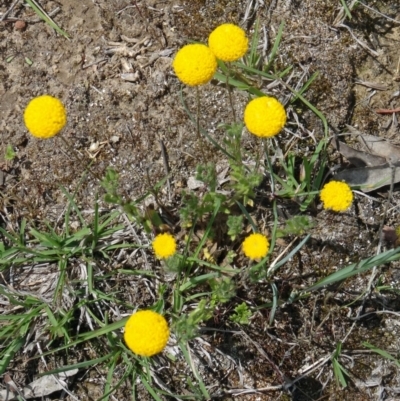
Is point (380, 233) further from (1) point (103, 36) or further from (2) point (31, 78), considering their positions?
(2) point (31, 78)

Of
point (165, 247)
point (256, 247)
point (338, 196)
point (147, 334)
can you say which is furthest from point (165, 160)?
point (147, 334)

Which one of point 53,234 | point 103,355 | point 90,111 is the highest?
point 90,111

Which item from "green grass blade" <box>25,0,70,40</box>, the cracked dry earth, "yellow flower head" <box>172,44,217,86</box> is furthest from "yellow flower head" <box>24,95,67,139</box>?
"green grass blade" <box>25,0,70,40</box>

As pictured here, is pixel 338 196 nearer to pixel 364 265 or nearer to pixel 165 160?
pixel 364 265

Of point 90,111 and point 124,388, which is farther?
point 90,111

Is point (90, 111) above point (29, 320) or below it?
above

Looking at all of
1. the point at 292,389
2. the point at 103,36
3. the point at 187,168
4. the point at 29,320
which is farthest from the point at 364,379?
the point at 103,36

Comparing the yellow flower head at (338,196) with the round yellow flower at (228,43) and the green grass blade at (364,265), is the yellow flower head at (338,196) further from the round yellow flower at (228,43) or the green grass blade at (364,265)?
the round yellow flower at (228,43)
